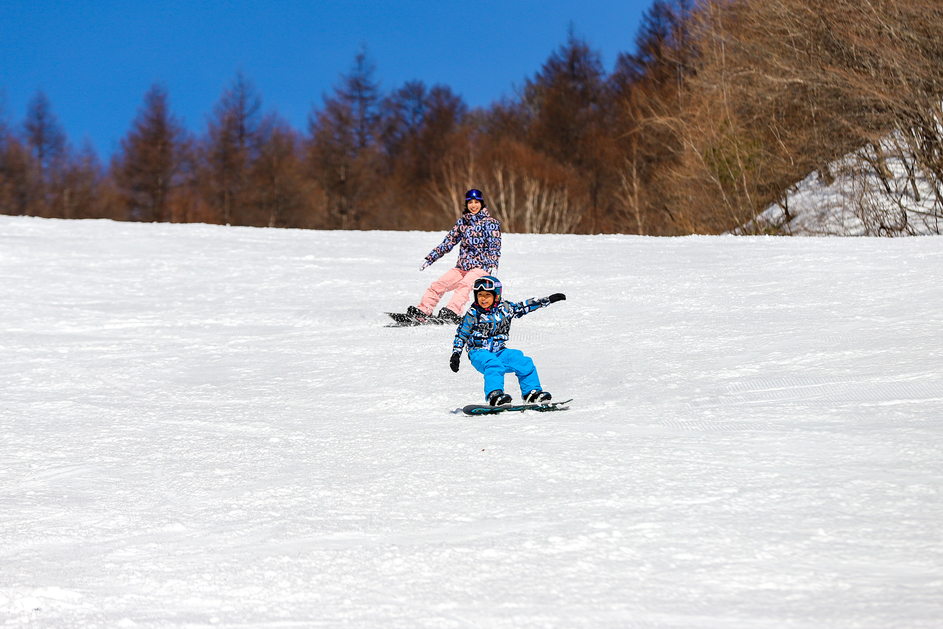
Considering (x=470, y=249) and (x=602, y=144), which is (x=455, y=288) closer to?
(x=470, y=249)

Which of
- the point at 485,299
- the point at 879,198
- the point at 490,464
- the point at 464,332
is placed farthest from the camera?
the point at 879,198

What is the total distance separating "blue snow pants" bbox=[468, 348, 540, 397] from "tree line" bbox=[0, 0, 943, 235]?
60.0 feet

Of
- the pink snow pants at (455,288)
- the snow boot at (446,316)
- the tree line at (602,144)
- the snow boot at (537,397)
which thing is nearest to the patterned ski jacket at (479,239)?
the pink snow pants at (455,288)

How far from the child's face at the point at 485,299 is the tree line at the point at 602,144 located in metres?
18.3

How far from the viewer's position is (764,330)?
945cm

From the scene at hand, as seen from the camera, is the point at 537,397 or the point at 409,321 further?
the point at 409,321

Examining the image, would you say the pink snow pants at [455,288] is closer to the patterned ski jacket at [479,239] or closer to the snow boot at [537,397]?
the patterned ski jacket at [479,239]

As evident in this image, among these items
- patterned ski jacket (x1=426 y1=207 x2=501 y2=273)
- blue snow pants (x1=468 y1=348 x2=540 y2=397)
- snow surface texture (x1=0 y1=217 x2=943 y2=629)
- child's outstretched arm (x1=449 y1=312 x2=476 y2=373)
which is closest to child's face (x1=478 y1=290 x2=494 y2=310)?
child's outstretched arm (x1=449 y1=312 x2=476 y2=373)

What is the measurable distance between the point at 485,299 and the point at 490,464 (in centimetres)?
194

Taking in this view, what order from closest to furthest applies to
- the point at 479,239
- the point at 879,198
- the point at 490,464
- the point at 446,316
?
the point at 490,464, the point at 479,239, the point at 446,316, the point at 879,198

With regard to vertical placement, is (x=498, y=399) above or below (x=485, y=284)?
below

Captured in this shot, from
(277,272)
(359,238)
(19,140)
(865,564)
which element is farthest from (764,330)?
(19,140)

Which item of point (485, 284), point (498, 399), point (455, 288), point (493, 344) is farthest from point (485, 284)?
point (455, 288)

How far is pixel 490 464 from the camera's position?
206 inches
